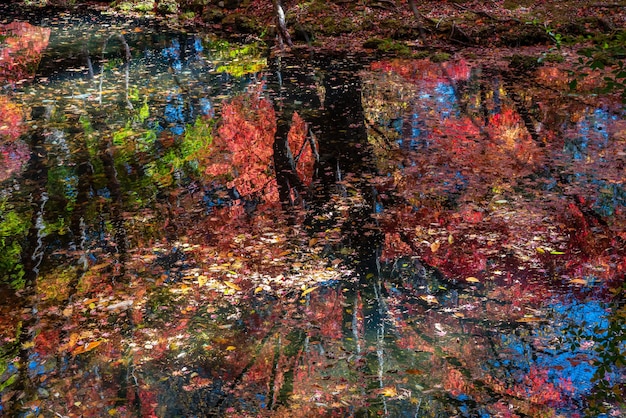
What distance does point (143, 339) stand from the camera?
552 centimetres

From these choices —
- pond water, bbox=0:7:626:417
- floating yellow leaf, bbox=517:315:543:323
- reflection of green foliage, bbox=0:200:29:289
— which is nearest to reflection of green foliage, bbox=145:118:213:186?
pond water, bbox=0:7:626:417

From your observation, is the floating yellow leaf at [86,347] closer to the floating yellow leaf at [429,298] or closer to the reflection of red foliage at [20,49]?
the floating yellow leaf at [429,298]

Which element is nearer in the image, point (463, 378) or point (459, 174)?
point (463, 378)

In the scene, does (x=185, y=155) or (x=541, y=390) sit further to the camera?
(x=185, y=155)

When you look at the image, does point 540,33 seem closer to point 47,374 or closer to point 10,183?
point 10,183

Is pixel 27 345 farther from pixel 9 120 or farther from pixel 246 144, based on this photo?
pixel 9 120

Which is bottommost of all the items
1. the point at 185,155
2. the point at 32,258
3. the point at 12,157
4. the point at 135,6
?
the point at 32,258

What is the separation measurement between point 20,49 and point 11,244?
10883 mm

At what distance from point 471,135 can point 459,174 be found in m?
1.66

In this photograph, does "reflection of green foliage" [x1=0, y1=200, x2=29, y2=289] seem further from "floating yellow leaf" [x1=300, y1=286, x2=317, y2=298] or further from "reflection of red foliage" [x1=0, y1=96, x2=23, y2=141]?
"floating yellow leaf" [x1=300, y1=286, x2=317, y2=298]

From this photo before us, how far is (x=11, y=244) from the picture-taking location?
7180 mm

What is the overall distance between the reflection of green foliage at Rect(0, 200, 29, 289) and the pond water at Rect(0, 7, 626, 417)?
0.04 metres

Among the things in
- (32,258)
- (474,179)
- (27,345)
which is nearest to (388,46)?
(474,179)

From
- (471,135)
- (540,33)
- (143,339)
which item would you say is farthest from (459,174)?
(540,33)
